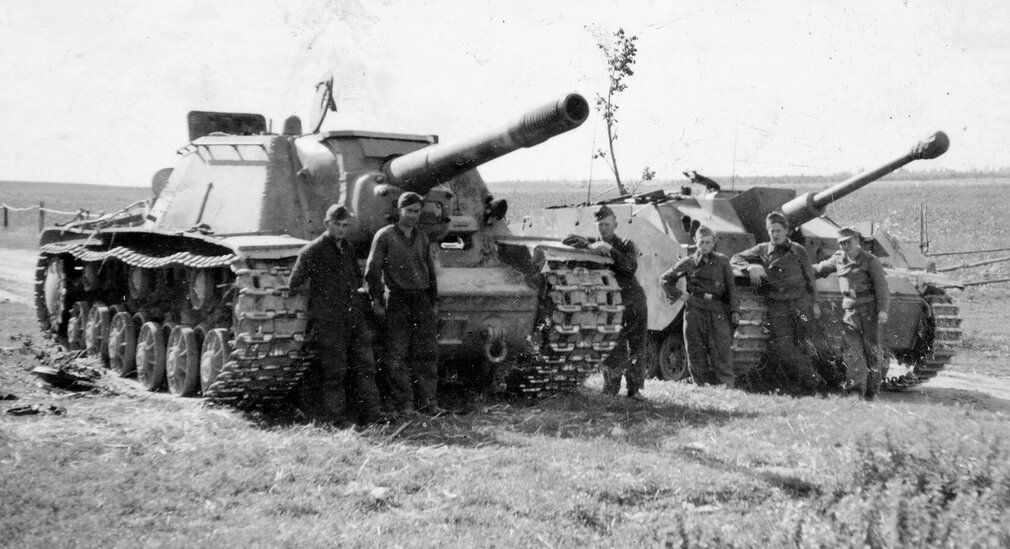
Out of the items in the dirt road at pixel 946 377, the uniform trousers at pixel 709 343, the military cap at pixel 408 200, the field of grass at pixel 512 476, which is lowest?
the dirt road at pixel 946 377

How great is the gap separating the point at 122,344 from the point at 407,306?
163 inches

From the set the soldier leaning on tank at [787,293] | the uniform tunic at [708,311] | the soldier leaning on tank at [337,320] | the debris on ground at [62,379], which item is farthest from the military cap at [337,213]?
the soldier leaning on tank at [787,293]

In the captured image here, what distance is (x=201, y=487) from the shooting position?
20.5ft

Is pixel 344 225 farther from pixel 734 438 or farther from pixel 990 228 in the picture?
pixel 990 228

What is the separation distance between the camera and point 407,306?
28.9 feet

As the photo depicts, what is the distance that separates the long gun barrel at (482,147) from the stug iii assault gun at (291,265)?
2cm

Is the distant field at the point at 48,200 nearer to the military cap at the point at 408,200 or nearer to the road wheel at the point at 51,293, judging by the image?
the road wheel at the point at 51,293

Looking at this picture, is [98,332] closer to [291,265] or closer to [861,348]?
[291,265]

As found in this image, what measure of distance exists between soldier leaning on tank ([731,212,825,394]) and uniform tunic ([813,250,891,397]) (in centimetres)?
43

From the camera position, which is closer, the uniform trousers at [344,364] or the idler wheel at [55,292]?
the uniform trousers at [344,364]

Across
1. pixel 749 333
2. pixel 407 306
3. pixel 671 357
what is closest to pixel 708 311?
pixel 749 333

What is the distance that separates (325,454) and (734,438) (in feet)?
10.4

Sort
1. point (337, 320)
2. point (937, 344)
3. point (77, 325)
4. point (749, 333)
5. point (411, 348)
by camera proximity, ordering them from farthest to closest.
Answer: point (937, 344)
point (77, 325)
point (749, 333)
point (411, 348)
point (337, 320)

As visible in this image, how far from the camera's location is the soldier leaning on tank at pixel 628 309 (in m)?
10.3
